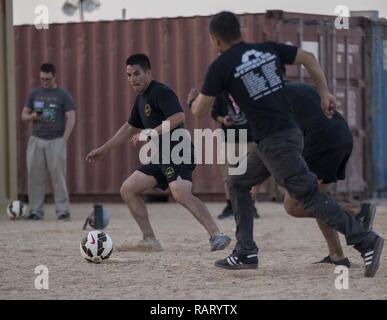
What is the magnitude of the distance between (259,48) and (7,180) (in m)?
8.52

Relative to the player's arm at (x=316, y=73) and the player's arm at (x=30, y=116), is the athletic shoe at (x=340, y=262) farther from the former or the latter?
the player's arm at (x=30, y=116)

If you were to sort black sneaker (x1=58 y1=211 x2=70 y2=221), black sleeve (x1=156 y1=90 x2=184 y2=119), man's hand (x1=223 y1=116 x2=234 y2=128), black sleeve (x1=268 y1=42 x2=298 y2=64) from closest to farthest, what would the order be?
1. black sleeve (x1=268 y1=42 x2=298 y2=64)
2. black sleeve (x1=156 y1=90 x2=184 y2=119)
3. man's hand (x1=223 y1=116 x2=234 y2=128)
4. black sneaker (x1=58 y1=211 x2=70 y2=221)

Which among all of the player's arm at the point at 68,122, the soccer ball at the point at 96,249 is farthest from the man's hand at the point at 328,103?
the player's arm at the point at 68,122

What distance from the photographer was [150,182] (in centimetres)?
902

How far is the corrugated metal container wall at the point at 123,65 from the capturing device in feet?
53.6

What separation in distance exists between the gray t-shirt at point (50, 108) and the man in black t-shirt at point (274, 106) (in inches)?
259

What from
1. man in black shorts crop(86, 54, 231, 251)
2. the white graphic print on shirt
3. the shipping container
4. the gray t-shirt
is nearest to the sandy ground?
man in black shorts crop(86, 54, 231, 251)

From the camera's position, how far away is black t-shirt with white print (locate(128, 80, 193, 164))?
8.77m

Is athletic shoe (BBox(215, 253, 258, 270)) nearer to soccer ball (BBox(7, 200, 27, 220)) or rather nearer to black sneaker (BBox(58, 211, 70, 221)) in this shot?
black sneaker (BBox(58, 211, 70, 221))

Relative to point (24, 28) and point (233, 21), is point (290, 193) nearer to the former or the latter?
point (233, 21)

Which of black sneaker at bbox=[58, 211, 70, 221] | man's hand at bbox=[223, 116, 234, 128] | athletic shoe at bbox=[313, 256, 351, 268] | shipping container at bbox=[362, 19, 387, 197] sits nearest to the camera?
athletic shoe at bbox=[313, 256, 351, 268]

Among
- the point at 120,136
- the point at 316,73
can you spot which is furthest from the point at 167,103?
the point at 316,73

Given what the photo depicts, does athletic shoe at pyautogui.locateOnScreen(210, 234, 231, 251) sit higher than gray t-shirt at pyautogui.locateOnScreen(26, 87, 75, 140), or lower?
lower

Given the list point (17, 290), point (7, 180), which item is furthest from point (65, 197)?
point (17, 290)
